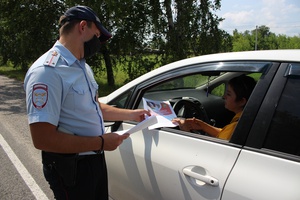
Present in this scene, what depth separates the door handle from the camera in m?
1.70

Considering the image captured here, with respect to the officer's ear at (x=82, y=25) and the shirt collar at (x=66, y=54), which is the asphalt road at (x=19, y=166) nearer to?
the shirt collar at (x=66, y=54)

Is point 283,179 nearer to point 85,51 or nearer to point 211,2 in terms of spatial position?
point 85,51

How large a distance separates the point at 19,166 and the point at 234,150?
12.8ft

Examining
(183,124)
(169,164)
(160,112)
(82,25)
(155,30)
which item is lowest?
(169,164)

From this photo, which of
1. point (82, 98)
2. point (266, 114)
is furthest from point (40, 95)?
point (266, 114)

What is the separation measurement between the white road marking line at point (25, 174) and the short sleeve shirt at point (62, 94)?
2231mm

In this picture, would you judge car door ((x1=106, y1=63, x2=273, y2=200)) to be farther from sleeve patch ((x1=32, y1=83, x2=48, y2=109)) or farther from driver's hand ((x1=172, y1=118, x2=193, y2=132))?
sleeve patch ((x1=32, y1=83, x2=48, y2=109))

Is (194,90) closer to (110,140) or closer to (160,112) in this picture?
(160,112)

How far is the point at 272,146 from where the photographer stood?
1609mm

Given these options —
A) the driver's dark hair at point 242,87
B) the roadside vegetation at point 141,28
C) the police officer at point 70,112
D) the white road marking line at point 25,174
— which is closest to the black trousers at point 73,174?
the police officer at point 70,112

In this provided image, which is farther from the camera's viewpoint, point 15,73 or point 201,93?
point 15,73

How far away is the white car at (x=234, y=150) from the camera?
61.5 inches

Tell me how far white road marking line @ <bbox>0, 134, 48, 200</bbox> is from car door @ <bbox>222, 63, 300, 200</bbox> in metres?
2.79

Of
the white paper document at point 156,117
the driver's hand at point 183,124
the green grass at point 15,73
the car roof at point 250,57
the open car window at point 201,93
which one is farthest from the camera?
the green grass at point 15,73
